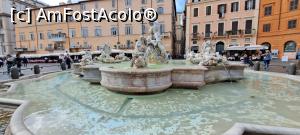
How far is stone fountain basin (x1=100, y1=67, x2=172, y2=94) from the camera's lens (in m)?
4.49

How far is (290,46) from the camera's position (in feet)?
66.5

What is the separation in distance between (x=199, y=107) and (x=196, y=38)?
23.2 m

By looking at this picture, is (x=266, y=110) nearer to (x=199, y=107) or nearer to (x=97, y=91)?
(x=199, y=107)

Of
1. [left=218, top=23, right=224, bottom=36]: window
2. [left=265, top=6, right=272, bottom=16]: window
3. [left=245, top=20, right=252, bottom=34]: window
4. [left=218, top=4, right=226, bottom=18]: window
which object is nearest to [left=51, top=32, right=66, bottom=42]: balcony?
[left=218, top=23, right=224, bottom=36]: window

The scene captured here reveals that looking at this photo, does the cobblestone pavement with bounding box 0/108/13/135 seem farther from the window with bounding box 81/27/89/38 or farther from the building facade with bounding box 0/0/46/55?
the building facade with bounding box 0/0/46/55

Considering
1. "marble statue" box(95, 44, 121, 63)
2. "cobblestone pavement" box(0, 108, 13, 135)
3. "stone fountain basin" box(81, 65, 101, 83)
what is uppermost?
"marble statue" box(95, 44, 121, 63)

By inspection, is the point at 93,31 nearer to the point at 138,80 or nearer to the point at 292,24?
the point at 292,24

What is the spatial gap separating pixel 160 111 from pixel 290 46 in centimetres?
2330

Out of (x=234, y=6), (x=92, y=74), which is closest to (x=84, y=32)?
(x=234, y=6)

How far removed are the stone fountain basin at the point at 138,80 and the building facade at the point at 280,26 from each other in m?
21.7

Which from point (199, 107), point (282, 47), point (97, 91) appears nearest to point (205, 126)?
point (199, 107)

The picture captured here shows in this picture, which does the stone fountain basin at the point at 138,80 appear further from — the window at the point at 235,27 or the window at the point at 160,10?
the window at the point at 160,10

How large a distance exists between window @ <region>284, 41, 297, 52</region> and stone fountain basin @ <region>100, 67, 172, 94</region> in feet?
71.7

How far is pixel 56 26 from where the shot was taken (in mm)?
32875
